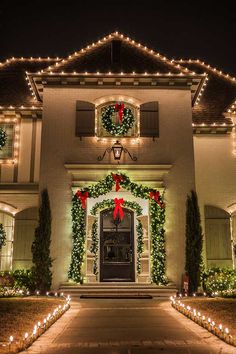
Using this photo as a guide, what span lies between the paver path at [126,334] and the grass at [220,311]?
428 mm

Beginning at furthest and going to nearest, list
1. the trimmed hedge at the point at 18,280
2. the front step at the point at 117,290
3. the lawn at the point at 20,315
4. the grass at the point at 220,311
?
the trimmed hedge at the point at 18,280
the front step at the point at 117,290
the grass at the point at 220,311
the lawn at the point at 20,315

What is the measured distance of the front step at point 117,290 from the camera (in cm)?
1409

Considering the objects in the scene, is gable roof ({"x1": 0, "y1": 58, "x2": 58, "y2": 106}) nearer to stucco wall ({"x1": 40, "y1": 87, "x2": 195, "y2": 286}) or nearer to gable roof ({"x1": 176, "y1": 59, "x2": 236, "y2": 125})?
stucco wall ({"x1": 40, "y1": 87, "x2": 195, "y2": 286})

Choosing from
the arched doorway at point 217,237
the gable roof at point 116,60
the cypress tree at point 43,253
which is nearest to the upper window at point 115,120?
the gable roof at point 116,60

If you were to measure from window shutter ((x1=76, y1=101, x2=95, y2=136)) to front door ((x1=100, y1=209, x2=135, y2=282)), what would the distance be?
2831 millimetres

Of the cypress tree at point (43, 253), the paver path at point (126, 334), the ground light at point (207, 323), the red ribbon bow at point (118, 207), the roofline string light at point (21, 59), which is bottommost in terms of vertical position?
the paver path at point (126, 334)

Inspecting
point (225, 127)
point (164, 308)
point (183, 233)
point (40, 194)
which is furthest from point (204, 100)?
point (164, 308)

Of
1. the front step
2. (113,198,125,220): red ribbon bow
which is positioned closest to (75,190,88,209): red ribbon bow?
(113,198,125,220): red ribbon bow

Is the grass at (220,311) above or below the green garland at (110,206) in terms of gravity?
below

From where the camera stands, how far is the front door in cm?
1562

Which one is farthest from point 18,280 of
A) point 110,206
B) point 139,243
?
point 139,243

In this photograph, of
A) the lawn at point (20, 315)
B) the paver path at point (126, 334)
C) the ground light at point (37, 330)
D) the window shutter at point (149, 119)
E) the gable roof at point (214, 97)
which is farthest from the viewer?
the gable roof at point (214, 97)

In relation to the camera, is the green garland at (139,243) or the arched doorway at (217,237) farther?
the arched doorway at (217,237)

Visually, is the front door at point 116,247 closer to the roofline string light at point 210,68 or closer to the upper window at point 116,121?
the upper window at point 116,121
